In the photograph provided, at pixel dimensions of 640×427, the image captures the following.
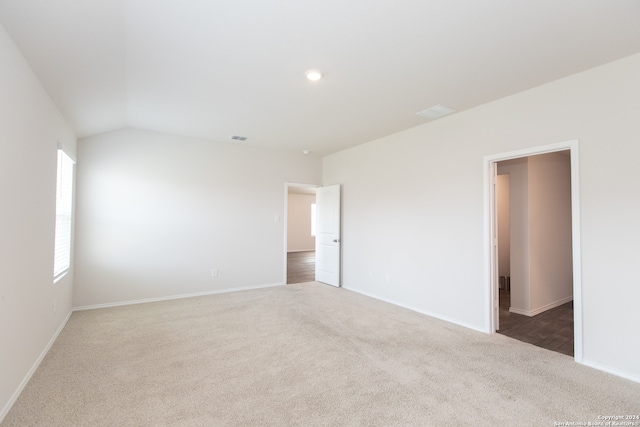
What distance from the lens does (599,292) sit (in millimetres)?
2686

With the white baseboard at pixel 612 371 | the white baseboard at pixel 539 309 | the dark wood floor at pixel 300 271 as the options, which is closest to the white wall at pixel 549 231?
the white baseboard at pixel 539 309

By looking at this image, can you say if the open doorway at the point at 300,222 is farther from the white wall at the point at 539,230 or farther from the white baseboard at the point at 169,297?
the white wall at the point at 539,230

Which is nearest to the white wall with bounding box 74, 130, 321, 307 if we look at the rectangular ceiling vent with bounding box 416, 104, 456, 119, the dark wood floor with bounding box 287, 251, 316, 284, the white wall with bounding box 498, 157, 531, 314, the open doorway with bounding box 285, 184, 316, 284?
the dark wood floor with bounding box 287, 251, 316, 284

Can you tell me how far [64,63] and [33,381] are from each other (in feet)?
8.41

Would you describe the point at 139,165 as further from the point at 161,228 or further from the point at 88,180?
the point at 161,228

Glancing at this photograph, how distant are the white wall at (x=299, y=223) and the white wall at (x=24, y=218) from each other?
9162mm

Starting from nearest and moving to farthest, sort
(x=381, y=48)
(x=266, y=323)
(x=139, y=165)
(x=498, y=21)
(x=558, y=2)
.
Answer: (x=558, y=2), (x=498, y=21), (x=381, y=48), (x=266, y=323), (x=139, y=165)

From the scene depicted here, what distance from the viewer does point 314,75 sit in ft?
9.27

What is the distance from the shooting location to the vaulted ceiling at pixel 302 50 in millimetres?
1926

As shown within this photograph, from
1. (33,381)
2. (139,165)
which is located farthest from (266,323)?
(139,165)

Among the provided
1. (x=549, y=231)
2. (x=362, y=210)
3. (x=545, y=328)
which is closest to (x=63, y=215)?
(x=362, y=210)

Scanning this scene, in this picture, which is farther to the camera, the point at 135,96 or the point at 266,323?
the point at 266,323

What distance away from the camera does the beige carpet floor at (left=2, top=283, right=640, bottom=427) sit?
2053 millimetres

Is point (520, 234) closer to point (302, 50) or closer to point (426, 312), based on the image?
point (426, 312)
